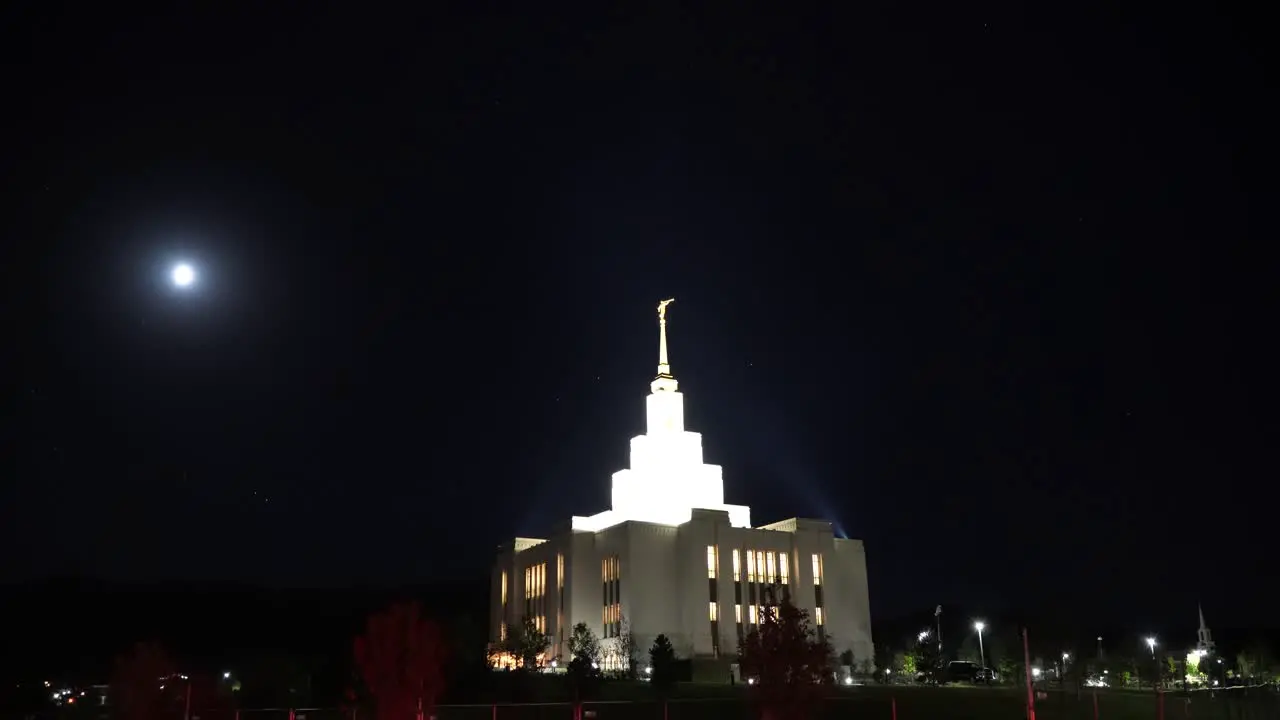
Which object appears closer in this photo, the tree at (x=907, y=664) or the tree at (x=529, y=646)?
the tree at (x=529, y=646)

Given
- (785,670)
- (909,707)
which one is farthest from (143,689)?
(909,707)

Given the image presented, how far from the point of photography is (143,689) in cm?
4847

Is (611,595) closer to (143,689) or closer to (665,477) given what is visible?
(665,477)

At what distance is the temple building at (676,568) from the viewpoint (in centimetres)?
6612

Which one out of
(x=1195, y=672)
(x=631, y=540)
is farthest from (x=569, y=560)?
(x=1195, y=672)

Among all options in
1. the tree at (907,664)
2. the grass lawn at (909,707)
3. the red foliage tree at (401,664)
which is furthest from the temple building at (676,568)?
the red foliage tree at (401,664)

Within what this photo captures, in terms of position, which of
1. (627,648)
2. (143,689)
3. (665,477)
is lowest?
(143,689)

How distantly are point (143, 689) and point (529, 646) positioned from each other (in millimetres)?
23115

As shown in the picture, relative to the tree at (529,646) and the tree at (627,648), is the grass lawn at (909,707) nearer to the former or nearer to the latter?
the tree at (627,648)

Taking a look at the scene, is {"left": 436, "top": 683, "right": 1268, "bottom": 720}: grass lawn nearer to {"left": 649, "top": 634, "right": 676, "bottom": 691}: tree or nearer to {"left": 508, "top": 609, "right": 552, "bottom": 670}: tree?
{"left": 649, "top": 634, "right": 676, "bottom": 691}: tree

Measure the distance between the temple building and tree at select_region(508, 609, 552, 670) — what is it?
128 cm

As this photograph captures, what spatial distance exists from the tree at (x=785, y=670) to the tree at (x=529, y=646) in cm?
2959

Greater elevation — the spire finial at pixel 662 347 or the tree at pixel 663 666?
the spire finial at pixel 662 347

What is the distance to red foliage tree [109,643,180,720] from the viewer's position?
4709 cm
